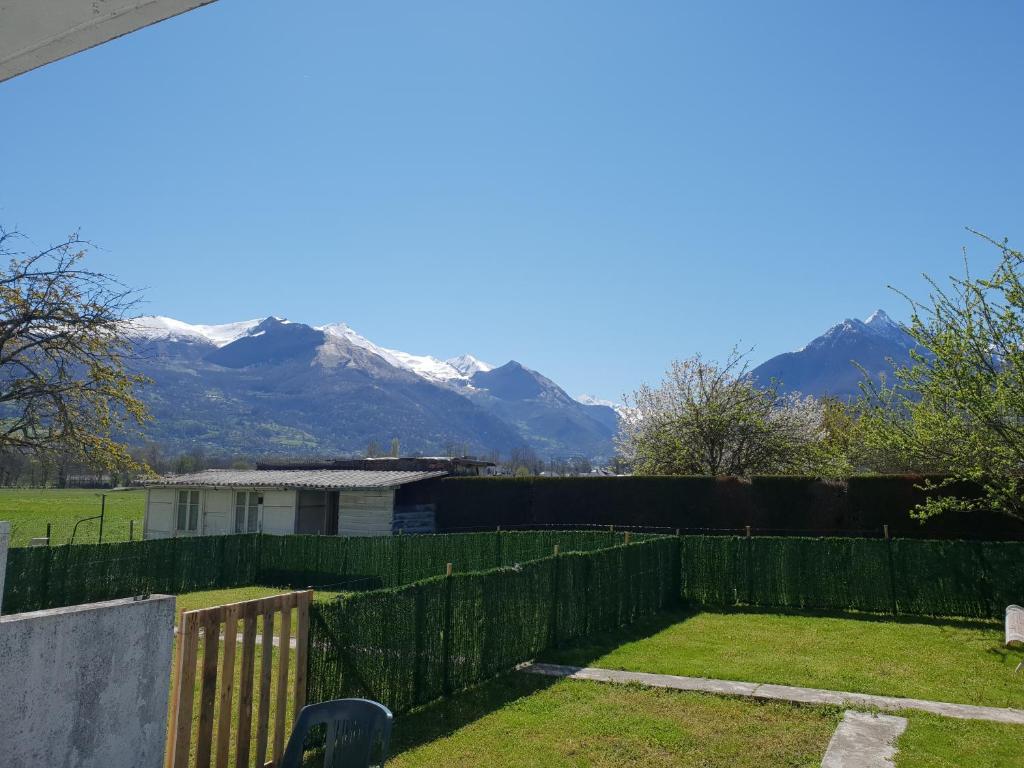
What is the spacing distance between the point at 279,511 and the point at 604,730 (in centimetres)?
2569

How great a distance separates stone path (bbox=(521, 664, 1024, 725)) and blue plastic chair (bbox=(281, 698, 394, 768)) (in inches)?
273

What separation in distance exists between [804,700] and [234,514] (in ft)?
91.1

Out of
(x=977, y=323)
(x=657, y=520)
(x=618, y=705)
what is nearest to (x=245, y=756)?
(x=618, y=705)

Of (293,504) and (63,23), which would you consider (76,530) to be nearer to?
(293,504)

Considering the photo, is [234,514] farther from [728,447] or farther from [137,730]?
[137,730]

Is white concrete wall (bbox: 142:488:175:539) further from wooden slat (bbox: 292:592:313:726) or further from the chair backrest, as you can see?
the chair backrest

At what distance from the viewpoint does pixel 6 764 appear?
14.0 ft

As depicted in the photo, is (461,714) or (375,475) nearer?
(461,714)

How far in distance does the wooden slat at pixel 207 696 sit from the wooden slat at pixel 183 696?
148mm

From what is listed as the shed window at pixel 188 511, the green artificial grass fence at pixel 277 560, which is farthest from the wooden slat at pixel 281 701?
the shed window at pixel 188 511

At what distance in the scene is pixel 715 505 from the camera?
89.6ft

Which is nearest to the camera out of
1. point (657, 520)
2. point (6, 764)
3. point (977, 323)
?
point (6, 764)

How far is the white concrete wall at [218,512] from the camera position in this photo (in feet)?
109

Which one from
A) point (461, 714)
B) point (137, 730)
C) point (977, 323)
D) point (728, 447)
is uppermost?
point (977, 323)
